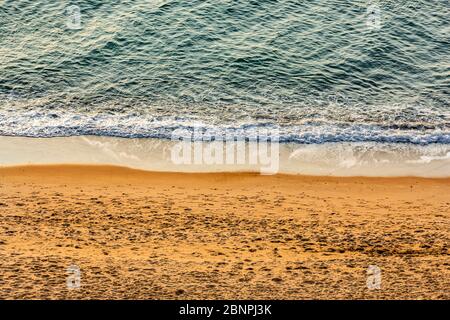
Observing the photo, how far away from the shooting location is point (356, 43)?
22016 millimetres

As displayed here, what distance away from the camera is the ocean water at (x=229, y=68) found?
686 inches

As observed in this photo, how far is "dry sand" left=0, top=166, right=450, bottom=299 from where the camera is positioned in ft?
34.9

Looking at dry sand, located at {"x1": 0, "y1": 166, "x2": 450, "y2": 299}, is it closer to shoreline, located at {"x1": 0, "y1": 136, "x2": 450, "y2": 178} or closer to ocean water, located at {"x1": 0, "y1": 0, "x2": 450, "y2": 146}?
shoreline, located at {"x1": 0, "y1": 136, "x2": 450, "y2": 178}

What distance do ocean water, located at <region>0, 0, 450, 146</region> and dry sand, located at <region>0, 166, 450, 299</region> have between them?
254cm

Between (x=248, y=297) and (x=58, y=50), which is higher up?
(x=58, y=50)

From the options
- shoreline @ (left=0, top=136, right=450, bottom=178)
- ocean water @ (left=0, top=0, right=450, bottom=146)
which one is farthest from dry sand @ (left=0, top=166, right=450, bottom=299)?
ocean water @ (left=0, top=0, right=450, bottom=146)

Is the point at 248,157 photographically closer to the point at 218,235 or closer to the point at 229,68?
the point at 218,235

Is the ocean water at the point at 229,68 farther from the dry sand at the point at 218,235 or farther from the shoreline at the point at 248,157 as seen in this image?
the dry sand at the point at 218,235

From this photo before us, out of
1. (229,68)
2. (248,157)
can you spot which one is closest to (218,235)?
(248,157)

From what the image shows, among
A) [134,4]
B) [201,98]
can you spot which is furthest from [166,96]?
[134,4]

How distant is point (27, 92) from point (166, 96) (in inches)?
179
